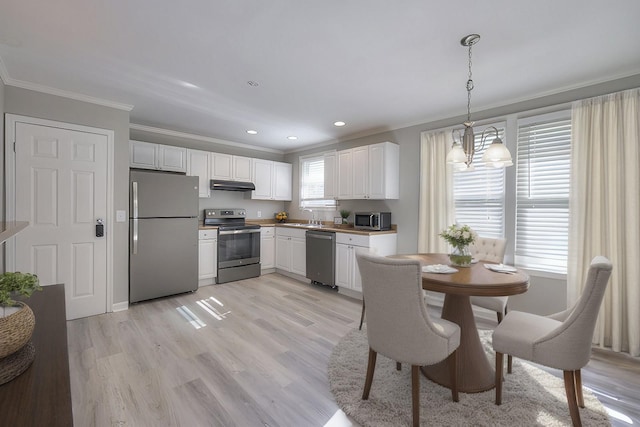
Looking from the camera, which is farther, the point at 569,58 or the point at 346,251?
the point at 346,251

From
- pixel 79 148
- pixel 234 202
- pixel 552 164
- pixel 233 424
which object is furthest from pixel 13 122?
pixel 552 164

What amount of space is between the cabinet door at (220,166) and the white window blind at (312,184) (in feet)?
4.71

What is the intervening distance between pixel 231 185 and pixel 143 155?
53.3 inches

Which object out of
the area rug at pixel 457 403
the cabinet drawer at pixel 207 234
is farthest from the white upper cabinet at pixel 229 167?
the area rug at pixel 457 403

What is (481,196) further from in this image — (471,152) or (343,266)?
(343,266)

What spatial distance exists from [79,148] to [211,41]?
2172 mm

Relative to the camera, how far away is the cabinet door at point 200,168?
4.63 m

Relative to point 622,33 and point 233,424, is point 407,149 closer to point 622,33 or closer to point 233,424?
point 622,33

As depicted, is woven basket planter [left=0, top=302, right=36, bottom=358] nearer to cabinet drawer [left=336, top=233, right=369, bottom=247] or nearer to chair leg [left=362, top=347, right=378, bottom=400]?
chair leg [left=362, top=347, right=378, bottom=400]

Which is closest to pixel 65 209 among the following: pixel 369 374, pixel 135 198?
pixel 135 198

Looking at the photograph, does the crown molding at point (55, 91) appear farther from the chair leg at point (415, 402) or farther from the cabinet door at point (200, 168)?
the chair leg at point (415, 402)

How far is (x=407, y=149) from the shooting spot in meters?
4.17

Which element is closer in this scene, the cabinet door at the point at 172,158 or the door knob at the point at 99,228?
the door knob at the point at 99,228

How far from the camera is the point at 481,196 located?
3.47 m
